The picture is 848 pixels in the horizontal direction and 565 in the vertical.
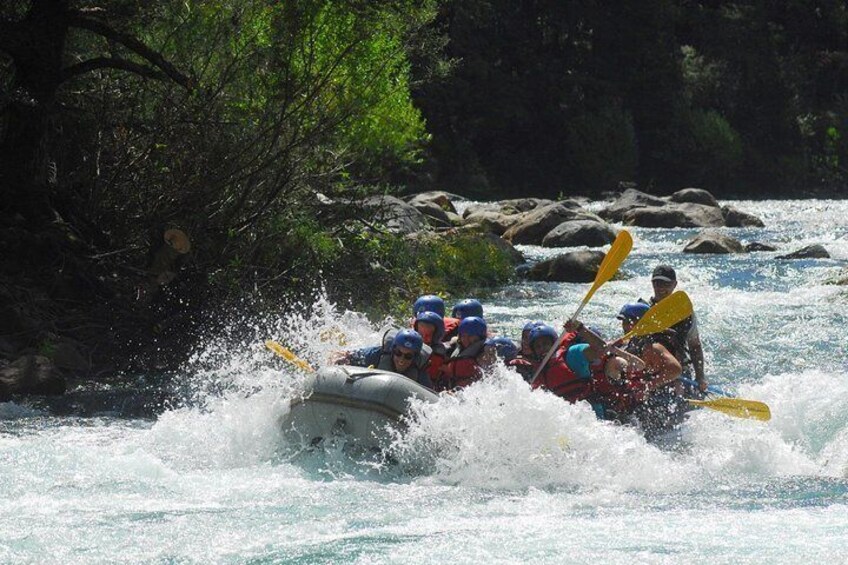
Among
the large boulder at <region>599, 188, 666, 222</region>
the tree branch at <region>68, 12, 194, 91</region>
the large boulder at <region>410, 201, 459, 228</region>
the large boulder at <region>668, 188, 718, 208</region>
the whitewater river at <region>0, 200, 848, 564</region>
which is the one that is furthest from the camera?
the large boulder at <region>668, 188, 718, 208</region>

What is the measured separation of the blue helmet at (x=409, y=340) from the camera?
7957 millimetres

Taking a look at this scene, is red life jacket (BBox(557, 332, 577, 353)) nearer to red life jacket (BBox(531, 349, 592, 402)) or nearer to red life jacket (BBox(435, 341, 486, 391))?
red life jacket (BBox(531, 349, 592, 402))

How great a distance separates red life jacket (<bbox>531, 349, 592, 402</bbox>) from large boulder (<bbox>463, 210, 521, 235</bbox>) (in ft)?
45.8

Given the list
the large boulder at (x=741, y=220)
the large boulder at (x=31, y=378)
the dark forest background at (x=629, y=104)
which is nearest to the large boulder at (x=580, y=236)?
the large boulder at (x=741, y=220)

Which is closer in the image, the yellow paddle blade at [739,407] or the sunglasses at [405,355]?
the sunglasses at [405,355]

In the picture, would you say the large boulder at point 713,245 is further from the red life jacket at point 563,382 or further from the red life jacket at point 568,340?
the red life jacket at point 563,382

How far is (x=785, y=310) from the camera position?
14.1 m

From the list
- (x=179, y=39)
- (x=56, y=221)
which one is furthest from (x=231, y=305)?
(x=179, y=39)

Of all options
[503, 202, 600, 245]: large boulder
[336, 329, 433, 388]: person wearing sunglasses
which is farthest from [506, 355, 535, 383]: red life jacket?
[503, 202, 600, 245]: large boulder

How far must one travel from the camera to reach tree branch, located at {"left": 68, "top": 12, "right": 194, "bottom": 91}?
34.9 ft

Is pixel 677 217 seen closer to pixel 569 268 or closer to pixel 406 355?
pixel 569 268

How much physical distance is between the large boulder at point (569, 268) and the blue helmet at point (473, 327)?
8525mm

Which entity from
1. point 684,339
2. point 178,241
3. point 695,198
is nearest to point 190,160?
point 178,241

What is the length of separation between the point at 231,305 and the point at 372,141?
3.78 metres
